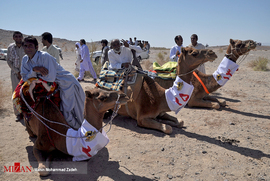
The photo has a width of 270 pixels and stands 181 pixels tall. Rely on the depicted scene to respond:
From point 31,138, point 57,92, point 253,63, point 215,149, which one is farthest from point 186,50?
point 253,63

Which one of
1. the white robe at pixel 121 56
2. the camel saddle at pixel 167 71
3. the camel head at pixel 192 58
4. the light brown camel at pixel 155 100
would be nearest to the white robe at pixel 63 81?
the light brown camel at pixel 155 100

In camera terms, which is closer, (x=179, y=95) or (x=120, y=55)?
(x=179, y=95)

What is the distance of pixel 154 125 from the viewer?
15.9 ft

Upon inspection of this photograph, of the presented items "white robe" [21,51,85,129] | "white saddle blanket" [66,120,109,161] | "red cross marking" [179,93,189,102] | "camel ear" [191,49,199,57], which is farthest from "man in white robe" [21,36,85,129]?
"camel ear" [191,49,199,57]

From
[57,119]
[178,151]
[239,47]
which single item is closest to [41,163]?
[57,119]

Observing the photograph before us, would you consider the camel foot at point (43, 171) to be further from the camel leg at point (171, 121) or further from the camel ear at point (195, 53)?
the camel ear at point (195, 53)

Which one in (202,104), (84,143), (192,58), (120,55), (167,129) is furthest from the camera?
(202,104)

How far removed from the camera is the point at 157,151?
160 inches

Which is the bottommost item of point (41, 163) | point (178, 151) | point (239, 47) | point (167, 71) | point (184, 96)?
point (178, 151)

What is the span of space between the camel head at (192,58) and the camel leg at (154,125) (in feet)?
4.11

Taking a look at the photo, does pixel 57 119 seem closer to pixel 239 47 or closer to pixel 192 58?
pixel 192 58

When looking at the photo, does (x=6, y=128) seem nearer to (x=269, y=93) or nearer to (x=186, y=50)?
(x=186, y=50)

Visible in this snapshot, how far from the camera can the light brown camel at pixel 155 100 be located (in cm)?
442

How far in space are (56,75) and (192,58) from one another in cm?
274
